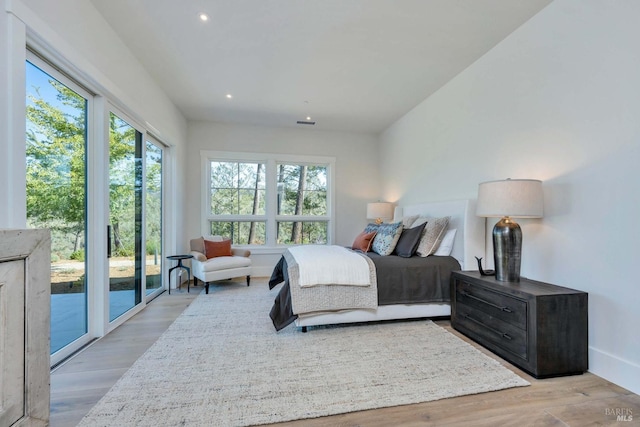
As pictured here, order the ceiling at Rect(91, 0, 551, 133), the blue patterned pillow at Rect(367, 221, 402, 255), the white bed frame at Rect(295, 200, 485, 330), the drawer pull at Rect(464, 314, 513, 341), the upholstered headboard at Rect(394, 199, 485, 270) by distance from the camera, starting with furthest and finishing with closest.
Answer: the blue patterned pillow at Rect(367, 221, 402, 255)
the upholstered headboard at Rect(394, 199, 485, 270)
the white bed frame at Rect(295, 200, 485, 330)
the ceiling at Rect(91, 0, 551, 133)
the drawer pull at Rect(464, 314, 513, 341)

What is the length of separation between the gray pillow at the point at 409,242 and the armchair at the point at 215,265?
2.41m

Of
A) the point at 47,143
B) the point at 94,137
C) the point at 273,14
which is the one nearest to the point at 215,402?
the point at 47,143

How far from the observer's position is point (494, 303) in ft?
7.54

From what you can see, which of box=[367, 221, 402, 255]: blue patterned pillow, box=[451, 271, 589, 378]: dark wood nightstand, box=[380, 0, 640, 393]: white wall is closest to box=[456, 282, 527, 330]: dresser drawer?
box=[451, 271, 589, 378]: dark wood nightstand

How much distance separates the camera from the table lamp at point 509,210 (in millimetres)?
2209

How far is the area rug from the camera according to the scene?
1.59m

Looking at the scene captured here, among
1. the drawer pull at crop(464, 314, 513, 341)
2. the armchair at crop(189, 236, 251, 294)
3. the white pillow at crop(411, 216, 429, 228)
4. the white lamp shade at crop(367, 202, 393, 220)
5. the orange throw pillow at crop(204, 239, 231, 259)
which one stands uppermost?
the white lamp shade at crop(367, 202, 393, 220)

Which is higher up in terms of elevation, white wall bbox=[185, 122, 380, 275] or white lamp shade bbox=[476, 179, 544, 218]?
white wall bbox=[185, 122, 380, 275]

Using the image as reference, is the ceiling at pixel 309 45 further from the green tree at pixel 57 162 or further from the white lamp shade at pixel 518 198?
the white lamp shade at pixel 518 198

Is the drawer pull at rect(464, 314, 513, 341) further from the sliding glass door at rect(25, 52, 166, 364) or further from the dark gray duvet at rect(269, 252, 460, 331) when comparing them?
the sliding glass door at rect(25, 52, 166, 364)

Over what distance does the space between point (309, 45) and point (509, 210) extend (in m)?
2.37

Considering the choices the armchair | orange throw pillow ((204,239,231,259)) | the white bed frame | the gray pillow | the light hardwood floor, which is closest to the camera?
the light hardwood floor

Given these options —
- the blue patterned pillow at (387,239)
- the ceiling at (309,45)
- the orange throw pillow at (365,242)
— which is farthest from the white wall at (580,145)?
the orange throw pillow at (365,242)

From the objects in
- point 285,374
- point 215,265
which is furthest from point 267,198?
point 285,374
